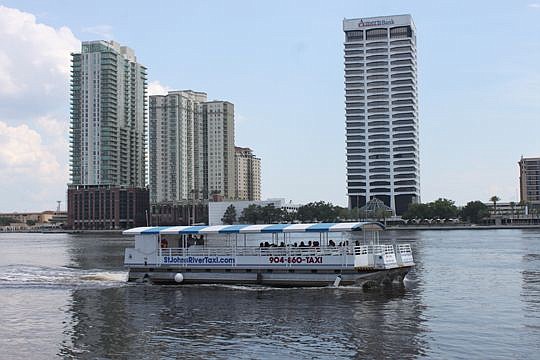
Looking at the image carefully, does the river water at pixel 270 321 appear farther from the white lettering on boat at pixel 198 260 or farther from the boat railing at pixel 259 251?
the boat railing at pixel 259 251

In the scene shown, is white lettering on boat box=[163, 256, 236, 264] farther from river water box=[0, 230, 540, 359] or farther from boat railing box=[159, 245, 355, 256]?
river water box=[0, 230, 540, 359]

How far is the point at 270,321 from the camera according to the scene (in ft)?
99.8

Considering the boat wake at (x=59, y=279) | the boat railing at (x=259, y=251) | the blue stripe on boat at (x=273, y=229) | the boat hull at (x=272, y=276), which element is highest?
the blue stripe on boat at (x=273, y=229)

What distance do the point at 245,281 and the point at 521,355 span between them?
72.4 feet

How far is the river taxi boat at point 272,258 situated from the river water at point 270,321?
3.23 feet

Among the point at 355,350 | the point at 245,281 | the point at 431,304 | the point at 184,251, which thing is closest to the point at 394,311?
the point at 431,304

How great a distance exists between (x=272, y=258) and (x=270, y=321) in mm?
11722

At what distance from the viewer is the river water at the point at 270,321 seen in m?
24.5

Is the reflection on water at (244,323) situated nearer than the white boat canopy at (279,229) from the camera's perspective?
Yes

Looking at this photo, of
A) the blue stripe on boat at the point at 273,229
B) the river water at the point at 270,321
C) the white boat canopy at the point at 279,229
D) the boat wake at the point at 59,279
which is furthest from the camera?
the boat wake at the point at 59,279

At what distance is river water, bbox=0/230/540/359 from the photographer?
80.4 feet

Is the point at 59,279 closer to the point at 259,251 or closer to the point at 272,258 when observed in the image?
the point at 259,251

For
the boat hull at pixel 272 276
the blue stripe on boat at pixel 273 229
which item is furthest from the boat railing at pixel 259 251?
the blue stripe on boat at pixel 273 229

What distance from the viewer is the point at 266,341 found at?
25984mm
